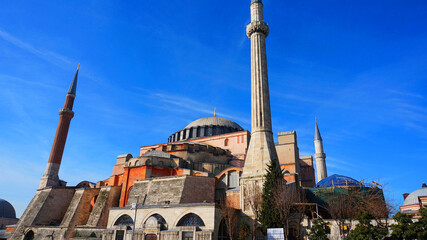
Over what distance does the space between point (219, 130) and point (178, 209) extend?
18960 millimetres

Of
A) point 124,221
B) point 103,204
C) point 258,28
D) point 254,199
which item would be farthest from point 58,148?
point 258,28

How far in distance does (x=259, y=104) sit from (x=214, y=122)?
50.4 feet

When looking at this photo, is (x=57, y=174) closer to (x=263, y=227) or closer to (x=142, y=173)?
(x=142, y=173)

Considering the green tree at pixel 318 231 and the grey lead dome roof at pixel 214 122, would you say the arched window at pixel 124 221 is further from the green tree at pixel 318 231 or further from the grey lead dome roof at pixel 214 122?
the grey lead dome roof at pixel 214 122

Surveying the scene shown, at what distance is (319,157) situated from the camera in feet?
121

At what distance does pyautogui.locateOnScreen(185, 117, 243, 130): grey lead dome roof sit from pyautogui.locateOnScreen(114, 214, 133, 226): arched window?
19142 mm

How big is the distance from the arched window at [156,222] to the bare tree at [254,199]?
534 centimetres

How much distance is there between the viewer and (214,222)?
53.1 feet

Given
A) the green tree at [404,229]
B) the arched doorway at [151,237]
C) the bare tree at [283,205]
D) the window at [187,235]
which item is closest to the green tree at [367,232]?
the green tree at [404,229]

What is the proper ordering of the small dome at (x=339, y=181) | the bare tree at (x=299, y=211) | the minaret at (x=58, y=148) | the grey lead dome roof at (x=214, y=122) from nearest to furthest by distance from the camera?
the bare tree at (x=299, y=211) → the small dome at (x=339, y=181) → the minaret at (x=58, y=148) → the grey lead dome roof at (x=214, y=122)

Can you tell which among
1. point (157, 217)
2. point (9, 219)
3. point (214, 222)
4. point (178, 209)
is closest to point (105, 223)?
point (157, 217)

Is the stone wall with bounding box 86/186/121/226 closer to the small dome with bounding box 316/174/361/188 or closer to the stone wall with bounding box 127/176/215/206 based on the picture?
the stone wall with bounding box 127/176/215/206

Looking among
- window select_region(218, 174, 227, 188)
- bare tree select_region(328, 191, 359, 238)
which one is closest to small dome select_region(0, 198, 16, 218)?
window select_region(218, 174, 227, 188)

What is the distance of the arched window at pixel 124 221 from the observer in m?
18.9
